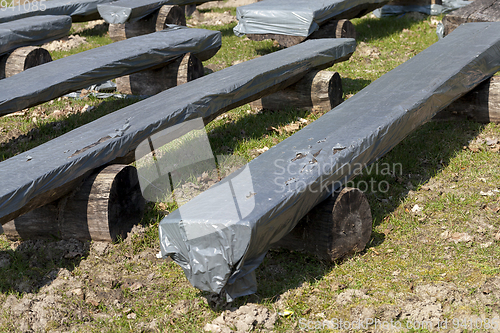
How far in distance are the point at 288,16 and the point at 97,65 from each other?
136 inches

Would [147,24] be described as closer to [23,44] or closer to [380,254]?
[23,44]

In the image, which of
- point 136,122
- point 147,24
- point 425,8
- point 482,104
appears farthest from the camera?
point 425,8

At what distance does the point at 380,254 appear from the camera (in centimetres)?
373

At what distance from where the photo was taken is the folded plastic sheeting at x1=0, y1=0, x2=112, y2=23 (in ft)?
29.7

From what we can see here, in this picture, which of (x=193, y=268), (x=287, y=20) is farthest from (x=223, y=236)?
(x=287, y=20)

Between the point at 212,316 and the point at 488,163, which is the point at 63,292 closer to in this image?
the point at 212,316

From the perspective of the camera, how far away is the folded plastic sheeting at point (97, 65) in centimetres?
544

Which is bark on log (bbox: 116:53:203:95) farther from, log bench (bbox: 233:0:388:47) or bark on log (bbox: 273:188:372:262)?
bark on log (bbox: 273:188:372:262)

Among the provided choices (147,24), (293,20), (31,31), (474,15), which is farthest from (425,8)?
(31,31)

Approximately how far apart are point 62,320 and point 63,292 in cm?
29

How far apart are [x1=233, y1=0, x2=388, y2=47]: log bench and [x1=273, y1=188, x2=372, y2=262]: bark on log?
499 centimetres

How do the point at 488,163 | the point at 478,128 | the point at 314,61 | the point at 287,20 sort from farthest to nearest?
the point at 287,20
the point at 314,61
the point at 478,128
the point at 488,163

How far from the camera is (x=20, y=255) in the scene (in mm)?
3949

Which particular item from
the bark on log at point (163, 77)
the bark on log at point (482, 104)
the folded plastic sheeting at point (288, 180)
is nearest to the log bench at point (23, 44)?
the bark on log at point (163, 77)
